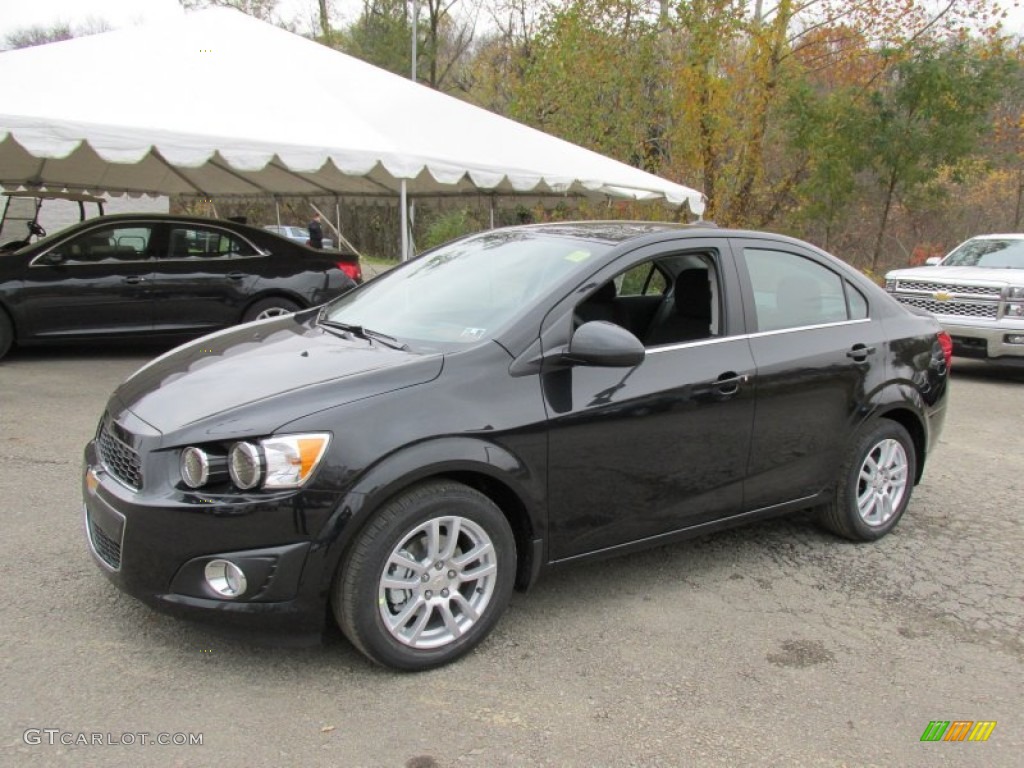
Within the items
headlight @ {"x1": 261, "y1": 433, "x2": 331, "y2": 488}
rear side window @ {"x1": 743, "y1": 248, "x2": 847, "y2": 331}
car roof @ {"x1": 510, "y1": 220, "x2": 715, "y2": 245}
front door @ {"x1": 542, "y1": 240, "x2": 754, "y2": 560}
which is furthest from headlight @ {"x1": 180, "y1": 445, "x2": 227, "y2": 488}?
rear side window @ {"x1": 743, "y1": 248, "x2": 847, "y2": 331}

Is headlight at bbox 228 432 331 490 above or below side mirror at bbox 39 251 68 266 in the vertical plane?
below

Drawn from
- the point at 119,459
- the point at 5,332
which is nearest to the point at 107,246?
the point at 5,332

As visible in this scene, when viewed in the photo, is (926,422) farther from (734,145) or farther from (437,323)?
(734,145)

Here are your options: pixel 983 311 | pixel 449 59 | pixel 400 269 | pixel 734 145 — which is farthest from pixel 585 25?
pixel 449 59

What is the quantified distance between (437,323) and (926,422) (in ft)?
9.25

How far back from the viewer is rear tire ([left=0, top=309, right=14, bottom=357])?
824cm

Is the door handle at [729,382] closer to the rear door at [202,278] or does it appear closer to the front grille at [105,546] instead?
the front grille at [105,546]

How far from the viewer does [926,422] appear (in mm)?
4539

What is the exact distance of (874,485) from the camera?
4367mm

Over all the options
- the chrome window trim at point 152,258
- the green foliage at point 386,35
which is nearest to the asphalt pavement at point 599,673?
the chrome window trim at point 152,258

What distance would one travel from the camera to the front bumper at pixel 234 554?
270 cm

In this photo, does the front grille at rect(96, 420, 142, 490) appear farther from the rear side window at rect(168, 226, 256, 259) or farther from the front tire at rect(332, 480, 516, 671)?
the rear side window at rect(168, 226, 256, 259)

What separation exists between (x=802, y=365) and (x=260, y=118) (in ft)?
21.7

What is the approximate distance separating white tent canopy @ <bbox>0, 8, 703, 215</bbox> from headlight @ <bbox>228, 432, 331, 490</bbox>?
19.5 ft
